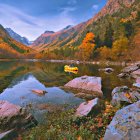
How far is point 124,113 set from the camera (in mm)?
12625

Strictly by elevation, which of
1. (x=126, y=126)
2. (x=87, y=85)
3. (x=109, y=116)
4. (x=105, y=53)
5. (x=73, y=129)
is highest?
(x=126, y=126)

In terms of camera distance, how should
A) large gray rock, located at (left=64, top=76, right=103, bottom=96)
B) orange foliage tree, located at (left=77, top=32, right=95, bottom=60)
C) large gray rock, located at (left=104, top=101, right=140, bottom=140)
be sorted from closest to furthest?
large gray rock, located at (left=104, top=101, right=140, bottom=140) → large gray rock, located at (left=64, top=76, right=103, bottom=96) → orange foliage tree, located at (left=77, top=32, right=95, bottom=60)

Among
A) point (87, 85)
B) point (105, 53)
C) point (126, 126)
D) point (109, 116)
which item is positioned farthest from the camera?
point (105, 53)

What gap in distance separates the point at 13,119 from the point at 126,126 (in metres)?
9.77

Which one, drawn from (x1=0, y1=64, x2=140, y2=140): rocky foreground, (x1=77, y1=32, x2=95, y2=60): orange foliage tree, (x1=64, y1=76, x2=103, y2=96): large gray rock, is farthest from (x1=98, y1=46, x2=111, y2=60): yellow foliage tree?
(x1=0, y1=64, x2=140, y2=140): rocky foreground

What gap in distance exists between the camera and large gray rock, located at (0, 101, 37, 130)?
647 inches

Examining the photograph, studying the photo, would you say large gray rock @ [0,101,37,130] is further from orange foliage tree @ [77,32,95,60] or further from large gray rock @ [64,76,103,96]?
orange foliage tree @ [77,32,95,60]

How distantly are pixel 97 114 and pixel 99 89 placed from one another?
1536cm

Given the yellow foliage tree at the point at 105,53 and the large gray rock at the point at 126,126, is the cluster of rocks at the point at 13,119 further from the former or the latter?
the yellow foliage tree at the point at 105,53

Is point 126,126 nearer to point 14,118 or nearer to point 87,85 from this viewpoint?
point 14,118

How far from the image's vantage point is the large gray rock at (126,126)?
10.4 m

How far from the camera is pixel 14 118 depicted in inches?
660

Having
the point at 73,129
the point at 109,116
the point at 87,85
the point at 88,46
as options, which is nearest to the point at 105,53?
the point at 88,46

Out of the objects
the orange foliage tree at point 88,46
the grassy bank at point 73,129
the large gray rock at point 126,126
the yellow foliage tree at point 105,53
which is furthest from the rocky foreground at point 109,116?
the orange foliage tree at point 88,46
